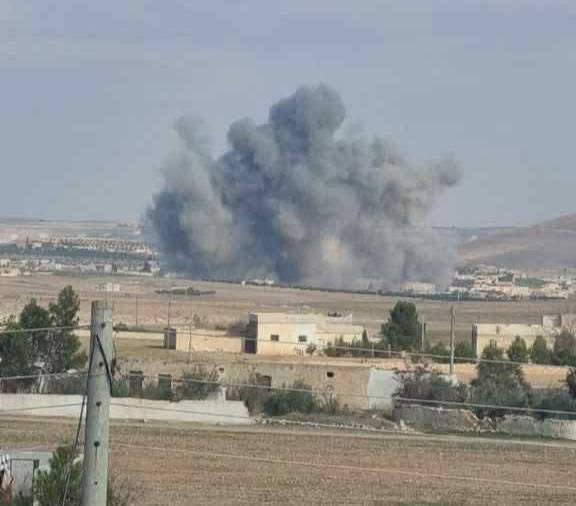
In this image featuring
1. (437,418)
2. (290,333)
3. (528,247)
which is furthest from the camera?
(528,247)

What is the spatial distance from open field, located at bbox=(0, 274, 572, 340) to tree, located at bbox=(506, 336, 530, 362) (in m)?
6.98

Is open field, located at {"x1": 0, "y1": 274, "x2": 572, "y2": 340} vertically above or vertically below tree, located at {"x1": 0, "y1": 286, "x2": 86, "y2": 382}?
above

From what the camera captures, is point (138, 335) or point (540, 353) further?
point (138, 335)

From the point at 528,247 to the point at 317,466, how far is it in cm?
12749

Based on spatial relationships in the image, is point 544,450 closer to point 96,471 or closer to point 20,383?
point 20,383

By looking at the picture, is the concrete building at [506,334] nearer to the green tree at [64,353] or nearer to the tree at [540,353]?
the tree at [540,353]

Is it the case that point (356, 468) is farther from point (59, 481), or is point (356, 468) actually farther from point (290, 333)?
point (290, 333)

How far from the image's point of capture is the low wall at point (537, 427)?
26.8 metres

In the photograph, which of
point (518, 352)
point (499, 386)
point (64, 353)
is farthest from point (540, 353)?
point (64, 353)

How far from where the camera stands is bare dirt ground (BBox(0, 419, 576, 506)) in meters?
17.9

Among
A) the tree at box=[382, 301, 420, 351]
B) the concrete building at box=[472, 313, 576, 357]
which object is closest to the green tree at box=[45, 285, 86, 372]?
the tree at box=[382, 301, 420, 351]

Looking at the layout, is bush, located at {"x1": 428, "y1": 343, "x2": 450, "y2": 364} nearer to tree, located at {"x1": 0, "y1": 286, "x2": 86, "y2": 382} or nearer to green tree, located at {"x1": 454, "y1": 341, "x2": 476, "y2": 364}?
green tree, located at {"x1": 454, "y1": 341, "x2": 476, "y2": 364}

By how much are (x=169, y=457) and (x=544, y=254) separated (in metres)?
122

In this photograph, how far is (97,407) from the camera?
8453 mm
